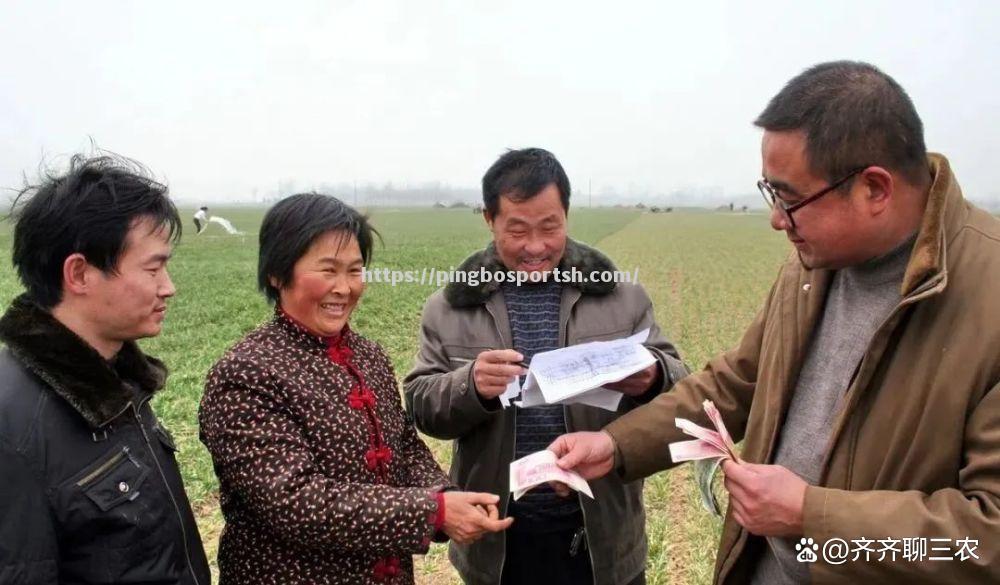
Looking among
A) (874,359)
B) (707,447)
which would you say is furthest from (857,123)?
(707,447)

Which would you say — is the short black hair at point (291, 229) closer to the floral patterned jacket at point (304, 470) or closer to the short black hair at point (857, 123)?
A: the floral patterned jacket at point (304, 470)

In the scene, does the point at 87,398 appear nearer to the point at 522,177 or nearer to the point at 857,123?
the point at 522,177

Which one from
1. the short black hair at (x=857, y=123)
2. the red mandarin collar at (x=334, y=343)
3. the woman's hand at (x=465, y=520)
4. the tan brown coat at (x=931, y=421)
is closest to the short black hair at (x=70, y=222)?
the red mandarin collar at (x=334, y=343)

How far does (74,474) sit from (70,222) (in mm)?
626

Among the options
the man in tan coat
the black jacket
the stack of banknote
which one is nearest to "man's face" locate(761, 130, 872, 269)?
the man in tan coat

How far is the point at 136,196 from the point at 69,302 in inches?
12.8

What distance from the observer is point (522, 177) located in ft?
8.52

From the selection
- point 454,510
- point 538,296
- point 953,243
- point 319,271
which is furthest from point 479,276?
point 953,243

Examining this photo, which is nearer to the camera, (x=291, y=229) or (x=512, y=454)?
(x=291, y=229)

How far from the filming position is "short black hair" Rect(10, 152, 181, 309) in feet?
5.71

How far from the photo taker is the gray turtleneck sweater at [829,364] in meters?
1.92

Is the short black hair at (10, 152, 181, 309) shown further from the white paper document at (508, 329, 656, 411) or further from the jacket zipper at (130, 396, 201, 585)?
the white paper document at (508, 329, 656, 411)

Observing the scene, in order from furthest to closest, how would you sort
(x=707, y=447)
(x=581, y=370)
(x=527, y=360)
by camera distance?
(x=527, y=360), (x=581, y=370), (x=707, y=447)

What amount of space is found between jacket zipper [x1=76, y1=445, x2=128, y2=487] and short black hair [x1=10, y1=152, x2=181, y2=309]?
427 millimetres
